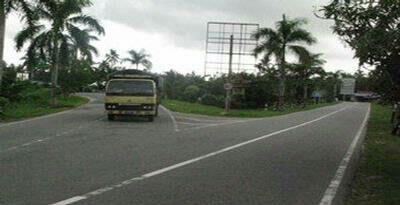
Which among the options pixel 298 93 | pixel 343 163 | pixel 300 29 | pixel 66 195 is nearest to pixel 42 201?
pixel 66 195

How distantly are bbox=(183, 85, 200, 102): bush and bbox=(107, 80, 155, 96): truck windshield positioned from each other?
43880 mm

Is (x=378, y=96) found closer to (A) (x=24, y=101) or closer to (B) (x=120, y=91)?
(B) (x=120, y=91)

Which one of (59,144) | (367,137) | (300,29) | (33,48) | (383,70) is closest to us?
(383,70)

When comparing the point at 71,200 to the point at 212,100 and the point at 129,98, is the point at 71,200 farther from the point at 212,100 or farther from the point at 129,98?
the point at 212,100

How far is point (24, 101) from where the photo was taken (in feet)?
154

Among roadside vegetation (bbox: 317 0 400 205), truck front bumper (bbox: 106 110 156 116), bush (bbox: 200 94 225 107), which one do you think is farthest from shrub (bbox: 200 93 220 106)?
roadside vegetation (bbox: 317 0 400 205)

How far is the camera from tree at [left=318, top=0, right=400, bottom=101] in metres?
12.5

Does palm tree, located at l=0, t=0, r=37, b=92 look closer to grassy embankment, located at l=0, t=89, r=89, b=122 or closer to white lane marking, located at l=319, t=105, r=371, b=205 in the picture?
grassy embankment, located at l=0, t=89, r=89, b=122

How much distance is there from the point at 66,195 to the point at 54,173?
2427 mm

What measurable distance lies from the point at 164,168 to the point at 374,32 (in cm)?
469

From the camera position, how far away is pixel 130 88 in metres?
31.3

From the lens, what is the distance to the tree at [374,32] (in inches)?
491

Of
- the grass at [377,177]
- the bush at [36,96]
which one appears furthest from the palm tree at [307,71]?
the grass at [377,177]

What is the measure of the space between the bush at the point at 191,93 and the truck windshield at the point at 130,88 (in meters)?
43.9
